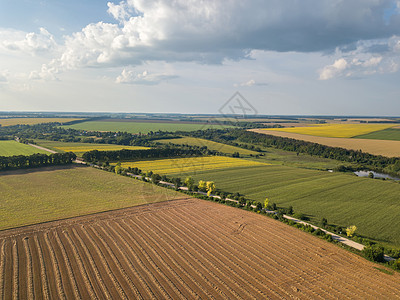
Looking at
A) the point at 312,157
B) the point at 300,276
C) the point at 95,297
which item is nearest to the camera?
the point at 95,297

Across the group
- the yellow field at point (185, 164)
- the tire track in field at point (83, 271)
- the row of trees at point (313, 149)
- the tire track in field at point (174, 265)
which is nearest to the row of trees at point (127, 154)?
the yellow field at point (185, 164)

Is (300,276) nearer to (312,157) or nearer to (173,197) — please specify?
(173,197)

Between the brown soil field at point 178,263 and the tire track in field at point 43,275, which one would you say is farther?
the brown soil field at point 178,263

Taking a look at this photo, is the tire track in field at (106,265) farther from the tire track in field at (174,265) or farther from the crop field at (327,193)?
the crop field at (327,193)

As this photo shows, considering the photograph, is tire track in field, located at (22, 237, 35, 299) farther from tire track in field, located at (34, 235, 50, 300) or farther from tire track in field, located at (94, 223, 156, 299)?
tire track in field, located at (94, 223, 156, 299)

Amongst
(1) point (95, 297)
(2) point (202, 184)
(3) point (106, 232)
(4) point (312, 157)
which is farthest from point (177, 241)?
(4) point (312, 157)

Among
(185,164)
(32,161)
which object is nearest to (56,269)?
(32,161)
